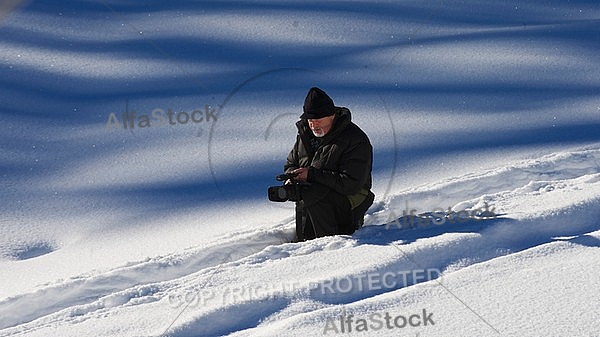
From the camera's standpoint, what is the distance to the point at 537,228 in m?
3.74

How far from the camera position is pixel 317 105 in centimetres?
369

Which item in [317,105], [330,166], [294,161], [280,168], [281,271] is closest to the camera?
[281,271]

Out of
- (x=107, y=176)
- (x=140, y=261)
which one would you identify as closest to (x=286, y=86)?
(x=107, y=176)

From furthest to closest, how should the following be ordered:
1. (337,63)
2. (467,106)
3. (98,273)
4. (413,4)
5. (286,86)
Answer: (413,4), (337,63), (286,86), (467,106), (98,273)

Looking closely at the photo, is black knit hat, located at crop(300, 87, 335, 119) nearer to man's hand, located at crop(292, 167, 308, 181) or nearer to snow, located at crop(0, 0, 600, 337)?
man's hand, located at crop(292, 167, 308, 181)

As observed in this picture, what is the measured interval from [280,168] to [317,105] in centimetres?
168

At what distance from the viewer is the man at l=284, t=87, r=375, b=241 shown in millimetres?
3740

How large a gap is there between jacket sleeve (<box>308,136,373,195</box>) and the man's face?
14 centimetres

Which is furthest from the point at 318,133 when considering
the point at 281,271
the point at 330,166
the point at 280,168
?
the point at 280,168

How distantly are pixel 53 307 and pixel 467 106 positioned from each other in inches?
151

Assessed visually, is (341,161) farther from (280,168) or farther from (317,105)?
(280,168)

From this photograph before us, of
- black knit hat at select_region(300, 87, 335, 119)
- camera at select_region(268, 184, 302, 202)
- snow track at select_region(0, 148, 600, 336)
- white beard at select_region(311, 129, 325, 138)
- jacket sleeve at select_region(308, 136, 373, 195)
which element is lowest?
snow track at select_region(0, 148, 600, 336)

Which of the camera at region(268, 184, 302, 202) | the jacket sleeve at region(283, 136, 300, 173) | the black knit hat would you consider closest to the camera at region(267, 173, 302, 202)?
the camera at region(268, 184, 302, 202)

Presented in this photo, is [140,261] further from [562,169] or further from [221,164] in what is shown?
[562,169]
